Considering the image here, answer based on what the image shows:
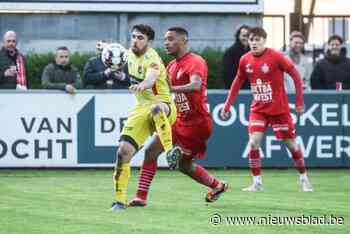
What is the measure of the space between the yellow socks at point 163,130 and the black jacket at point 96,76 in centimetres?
718

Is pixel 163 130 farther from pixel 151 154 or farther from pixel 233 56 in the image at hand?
pixel 233 56

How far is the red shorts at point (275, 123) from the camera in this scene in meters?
16.7

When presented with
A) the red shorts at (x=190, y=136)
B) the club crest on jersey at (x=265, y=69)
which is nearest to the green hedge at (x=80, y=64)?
the club crest on jersey at (x=265, y=69)

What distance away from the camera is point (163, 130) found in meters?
13.4

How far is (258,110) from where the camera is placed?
16.7 meters

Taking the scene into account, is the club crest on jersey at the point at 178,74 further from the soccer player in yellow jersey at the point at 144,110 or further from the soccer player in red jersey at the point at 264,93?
the soccer player in red jersey at the point at 264,93

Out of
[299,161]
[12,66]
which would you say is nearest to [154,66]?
[299,161]

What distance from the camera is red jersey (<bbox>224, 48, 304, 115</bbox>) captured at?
16562 millimetres

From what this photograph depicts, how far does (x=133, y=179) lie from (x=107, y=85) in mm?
2624

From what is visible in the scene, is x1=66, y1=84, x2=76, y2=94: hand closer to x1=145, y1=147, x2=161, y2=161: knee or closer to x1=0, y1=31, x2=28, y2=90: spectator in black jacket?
x1=0, y1=31, x2=28, y2=90: spectator in black jacket

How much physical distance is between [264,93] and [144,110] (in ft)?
11.1

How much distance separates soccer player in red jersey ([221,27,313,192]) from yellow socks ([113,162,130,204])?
3352 millimetres

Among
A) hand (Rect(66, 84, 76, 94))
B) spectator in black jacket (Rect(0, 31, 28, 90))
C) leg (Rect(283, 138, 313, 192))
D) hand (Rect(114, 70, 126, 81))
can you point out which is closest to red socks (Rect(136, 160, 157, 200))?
leg (Rect(283, 138, 313, 192))

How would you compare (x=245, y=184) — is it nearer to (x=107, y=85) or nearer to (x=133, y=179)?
(x=133, y=179)
